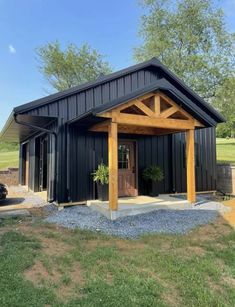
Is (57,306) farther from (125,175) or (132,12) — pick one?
(132,12)

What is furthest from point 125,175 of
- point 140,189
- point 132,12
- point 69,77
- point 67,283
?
point 69,77

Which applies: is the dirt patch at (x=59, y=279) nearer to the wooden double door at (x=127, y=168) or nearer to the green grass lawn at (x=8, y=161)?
the wooden double door at (x=127, y=168)

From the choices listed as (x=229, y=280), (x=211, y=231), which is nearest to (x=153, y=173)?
(x=211, y=231)

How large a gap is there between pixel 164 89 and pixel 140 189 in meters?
4.12

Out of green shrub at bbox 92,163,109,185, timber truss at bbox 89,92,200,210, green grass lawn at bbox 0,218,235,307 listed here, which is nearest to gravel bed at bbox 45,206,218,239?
green grass lawn at bbox 0,218,235,307

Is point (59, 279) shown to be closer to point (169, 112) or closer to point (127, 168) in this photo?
point (169, 112)

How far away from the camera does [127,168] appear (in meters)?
10.2

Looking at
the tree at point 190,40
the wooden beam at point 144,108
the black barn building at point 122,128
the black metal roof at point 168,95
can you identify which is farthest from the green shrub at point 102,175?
the tree at point 190,40

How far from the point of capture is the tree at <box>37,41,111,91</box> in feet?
90.8

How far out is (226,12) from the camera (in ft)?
73.0

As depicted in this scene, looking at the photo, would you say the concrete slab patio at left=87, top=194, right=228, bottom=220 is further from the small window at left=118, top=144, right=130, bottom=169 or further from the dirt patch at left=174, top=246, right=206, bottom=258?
the dirt patch at left=174, top=246, right=206, bottom=258

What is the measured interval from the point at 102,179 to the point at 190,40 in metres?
18.4

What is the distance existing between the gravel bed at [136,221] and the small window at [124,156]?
2.37 m

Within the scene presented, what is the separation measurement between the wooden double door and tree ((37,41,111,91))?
66.3 feet
